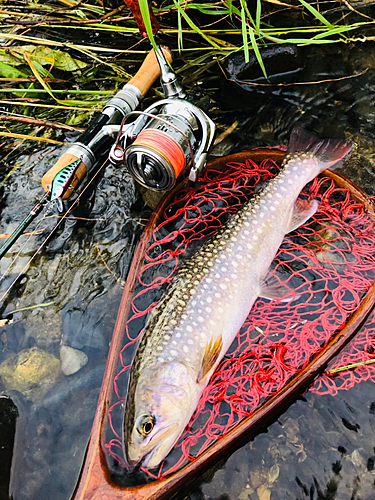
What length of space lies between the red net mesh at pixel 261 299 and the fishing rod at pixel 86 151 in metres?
0.66

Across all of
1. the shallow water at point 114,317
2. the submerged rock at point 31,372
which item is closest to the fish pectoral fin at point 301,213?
the shallow water at point 114,317

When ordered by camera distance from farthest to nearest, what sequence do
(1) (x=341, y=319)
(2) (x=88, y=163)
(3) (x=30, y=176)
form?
(3) (x=30, y=176) < (2) (x=88, y=163) < (1) (x=341, y=319)

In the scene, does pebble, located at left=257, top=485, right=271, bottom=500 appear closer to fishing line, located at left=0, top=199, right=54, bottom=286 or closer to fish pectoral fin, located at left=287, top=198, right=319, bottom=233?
fish pectoral fin, located at left=287, top=198, right=319, bottom=233

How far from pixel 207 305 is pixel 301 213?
0.96 m

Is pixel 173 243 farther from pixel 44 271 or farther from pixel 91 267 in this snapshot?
pixel 44 271

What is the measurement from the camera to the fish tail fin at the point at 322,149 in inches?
106

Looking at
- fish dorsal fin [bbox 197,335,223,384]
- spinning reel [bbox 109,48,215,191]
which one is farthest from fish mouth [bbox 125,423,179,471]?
spinning reel [bbox 109,48,215,191]

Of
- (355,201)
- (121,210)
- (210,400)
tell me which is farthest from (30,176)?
(355,201)

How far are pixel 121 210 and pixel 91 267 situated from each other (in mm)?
571

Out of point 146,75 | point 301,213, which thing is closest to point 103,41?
point 146,75

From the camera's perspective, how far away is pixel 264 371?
2.24m

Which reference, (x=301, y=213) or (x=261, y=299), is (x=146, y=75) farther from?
(x=261, y=299)

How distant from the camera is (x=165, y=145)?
91.9 inches

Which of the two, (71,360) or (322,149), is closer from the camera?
(71,360)
